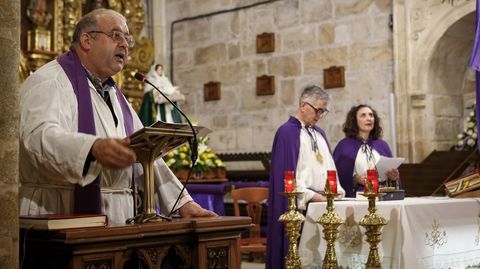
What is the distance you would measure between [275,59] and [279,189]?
481 centimetres

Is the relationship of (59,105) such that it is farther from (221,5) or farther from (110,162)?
(221,5)

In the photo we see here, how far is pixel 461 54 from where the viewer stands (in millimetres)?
9000

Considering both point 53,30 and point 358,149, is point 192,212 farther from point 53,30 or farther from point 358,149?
point 53,30

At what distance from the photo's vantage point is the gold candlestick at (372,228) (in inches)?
171

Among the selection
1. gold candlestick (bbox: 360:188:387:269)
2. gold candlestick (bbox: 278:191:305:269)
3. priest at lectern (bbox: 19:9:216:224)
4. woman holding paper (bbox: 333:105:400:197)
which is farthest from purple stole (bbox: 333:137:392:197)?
priest at lectern (bbox: 19:9:216:224)

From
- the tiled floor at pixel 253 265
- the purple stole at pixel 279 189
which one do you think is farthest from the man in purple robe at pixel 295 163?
the tiled floor at pixel 253 265

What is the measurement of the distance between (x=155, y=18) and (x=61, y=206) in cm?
860

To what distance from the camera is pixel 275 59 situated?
1014 centimetres

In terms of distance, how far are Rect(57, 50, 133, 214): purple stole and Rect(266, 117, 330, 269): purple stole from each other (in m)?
2.26

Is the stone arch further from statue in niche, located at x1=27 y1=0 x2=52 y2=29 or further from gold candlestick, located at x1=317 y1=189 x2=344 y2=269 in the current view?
statue in niche, located at x1=27 y1=0 x2=52 y2=29

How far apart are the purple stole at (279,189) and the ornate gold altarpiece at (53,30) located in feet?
15.4

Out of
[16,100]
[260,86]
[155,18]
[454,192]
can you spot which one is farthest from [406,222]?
[155,18]

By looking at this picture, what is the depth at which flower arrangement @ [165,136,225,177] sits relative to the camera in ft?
27.3

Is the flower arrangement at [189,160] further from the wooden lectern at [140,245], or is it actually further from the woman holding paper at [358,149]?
the wooden lectern at [140,245]
